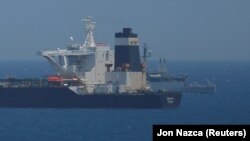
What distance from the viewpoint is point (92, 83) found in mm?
83312

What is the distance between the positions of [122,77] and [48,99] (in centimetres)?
565

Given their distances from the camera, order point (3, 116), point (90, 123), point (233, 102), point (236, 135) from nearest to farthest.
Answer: point (236, 135)
point (90, 123)
point (3, 116)
point (233, 102)

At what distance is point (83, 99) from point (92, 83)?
3.04 meters

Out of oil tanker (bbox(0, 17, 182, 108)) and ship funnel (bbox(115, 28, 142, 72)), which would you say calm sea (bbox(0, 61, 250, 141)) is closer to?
oil tanker (bbox(0, 17, 182, 108))

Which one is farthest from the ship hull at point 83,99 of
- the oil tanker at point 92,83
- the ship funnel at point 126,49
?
the ship funnel at point 126,49

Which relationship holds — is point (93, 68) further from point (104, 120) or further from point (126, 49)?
point (104, 120)

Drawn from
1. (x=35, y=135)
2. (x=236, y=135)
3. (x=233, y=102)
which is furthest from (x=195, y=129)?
(x=233, y=102)

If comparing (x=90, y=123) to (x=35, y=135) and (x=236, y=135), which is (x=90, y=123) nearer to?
(x=35, y=135)

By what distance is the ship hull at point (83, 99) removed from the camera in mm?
80125

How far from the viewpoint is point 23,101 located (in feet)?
266

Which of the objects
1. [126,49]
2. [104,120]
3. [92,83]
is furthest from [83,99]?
[104,120]

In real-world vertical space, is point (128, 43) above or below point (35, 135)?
above

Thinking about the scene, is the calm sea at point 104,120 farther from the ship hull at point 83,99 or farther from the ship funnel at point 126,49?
the ship funnel at point 126,49

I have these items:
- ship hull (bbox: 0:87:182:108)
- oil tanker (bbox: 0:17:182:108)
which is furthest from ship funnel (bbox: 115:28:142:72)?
ship hull (bbox: 0:87:182:108)
